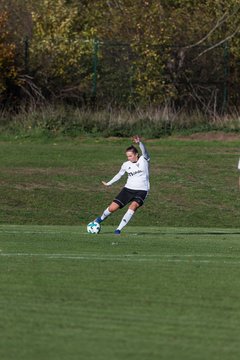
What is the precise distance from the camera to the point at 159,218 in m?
30.2

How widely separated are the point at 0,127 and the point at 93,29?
7507 millimetres

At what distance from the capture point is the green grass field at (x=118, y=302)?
365 inches

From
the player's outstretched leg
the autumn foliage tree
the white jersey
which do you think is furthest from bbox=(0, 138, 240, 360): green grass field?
the autumn foliage tree

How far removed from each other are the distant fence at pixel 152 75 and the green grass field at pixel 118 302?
2559 centimetres

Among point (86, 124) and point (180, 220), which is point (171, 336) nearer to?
point (180, 220)

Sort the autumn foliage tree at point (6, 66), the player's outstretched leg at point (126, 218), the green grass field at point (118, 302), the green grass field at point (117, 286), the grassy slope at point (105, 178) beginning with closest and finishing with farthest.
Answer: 1. the green grass field at point (118, 302)
2. the green grass field at point (117, 286)
3. the player's outstretched leg at point (126, 218)
4. the grassy slope at point (105, 178)
5. the autumn foliage tree at point (6, 66)

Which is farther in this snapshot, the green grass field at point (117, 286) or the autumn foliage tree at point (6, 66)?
the autumn foliage tree at point (6, 66)

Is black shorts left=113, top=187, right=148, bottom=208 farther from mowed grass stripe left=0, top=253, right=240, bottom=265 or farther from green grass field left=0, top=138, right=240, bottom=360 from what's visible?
mowed grass stripe left=0, top=253, right=240, bottom=265

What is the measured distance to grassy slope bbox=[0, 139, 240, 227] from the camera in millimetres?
30375

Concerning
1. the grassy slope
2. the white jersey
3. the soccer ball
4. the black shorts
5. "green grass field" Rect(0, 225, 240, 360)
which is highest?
"green grass field" Rect(0, 225, 240, 360)

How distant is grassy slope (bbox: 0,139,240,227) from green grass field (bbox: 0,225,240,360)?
41.7 ft

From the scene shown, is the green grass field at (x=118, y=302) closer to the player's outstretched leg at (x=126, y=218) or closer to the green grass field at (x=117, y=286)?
the green grass field at (x=117, y=286)

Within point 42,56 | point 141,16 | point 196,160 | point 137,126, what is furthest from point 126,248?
point 141,16

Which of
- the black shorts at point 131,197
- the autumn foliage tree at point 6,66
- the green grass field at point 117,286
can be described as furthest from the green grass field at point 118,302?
the autumn foliage tree at point 6,66
